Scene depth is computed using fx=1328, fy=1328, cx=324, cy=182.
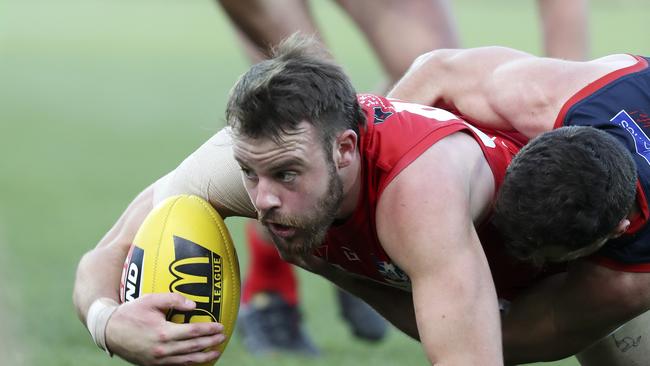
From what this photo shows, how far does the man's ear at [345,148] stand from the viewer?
3.96 meters

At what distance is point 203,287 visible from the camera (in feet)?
14.1

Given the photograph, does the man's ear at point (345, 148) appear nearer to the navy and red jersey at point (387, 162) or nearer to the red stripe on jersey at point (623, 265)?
the navy and red jersey at point (387, 162)

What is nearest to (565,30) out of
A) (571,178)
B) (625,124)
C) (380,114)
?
(625,124)

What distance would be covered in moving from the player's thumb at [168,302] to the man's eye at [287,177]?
551 millimetres

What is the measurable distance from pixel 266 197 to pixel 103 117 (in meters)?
14.2

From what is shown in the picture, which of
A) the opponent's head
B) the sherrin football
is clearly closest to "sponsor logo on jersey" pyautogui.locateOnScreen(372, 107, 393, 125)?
the opponent's head

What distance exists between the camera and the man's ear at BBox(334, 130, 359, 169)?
13.0ft

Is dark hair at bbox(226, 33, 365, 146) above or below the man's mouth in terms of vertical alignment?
above

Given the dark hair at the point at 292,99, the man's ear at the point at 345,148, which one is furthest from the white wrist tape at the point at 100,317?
the man's ear at the point at 345,148

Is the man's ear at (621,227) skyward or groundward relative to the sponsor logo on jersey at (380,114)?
groundward

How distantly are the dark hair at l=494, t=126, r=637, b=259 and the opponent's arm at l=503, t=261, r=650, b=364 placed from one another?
0.38m

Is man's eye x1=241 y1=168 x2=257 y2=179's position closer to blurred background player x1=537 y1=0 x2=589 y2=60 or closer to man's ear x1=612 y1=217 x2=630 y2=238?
man's ear x1=612 y1=217 x2=630 y2=238

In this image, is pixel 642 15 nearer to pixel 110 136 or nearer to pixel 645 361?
pixel 110 136

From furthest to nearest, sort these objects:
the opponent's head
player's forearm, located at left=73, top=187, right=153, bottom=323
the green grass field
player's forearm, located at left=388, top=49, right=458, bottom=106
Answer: the green grass field → player's forearm, located at left=388, top=49, right=458, bottom=106 → player's forearm, located at left=73, top=187, right=153, bottom=323 → the opponent's head
